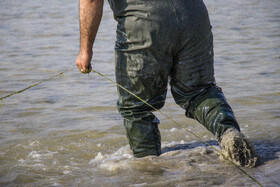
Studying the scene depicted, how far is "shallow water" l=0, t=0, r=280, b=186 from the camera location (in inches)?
126

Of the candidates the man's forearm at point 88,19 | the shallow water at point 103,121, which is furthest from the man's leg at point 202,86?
the man's forearm at point 88,19

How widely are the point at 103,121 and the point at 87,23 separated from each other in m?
1.75

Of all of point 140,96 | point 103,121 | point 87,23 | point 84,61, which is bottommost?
point 103,121

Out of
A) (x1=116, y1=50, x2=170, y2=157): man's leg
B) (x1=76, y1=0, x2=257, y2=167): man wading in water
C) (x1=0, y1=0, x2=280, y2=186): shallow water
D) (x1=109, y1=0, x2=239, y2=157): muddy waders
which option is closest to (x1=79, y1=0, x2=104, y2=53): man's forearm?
(x1=76, y1=0, x2=257, y2=167): man wading in water

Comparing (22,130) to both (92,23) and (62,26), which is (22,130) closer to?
(92,23)

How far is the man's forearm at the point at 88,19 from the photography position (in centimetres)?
312

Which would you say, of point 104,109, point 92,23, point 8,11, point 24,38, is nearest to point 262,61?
point 104,109

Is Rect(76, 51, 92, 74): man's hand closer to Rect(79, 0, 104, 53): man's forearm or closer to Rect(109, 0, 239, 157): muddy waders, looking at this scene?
Rect(79, 0, 104, 53): man's forearm

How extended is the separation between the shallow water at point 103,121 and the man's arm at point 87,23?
2.85 feet

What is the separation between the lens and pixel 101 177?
10.6 feet

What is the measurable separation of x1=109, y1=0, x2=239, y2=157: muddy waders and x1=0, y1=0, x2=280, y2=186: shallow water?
1.10 feet

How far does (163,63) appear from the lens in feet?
10.4

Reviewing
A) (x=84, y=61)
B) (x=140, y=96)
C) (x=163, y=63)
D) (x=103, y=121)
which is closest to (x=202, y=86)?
(x=163, y=63)

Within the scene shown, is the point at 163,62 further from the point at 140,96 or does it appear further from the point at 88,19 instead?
the point at 88,19
